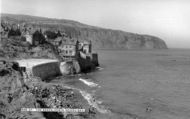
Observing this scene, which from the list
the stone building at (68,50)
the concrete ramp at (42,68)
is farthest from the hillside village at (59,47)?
the concrete ramp at (42,68)

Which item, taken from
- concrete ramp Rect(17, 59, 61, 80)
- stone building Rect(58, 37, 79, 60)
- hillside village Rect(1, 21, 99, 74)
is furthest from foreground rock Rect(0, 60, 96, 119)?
stone building Rect(58, 37, 79, 60)

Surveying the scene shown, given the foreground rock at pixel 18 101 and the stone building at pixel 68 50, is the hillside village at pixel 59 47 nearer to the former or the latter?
the stone building at pixel 68 50

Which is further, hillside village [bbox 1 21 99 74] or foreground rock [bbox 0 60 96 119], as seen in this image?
hillside village [bbox 1 21 99 74]

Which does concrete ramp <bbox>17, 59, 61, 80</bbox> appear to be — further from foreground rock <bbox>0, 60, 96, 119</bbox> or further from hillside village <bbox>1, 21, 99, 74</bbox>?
foreground rock <bbox>0, 60, 96, 119</bbox>

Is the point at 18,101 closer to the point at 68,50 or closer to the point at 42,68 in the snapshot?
the point at 42,68

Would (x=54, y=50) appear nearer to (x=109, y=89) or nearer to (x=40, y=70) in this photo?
(x=40, y=70)

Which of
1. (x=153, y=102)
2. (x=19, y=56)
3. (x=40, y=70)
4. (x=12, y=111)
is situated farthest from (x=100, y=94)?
(x=19, y=56)

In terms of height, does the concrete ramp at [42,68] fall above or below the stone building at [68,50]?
below

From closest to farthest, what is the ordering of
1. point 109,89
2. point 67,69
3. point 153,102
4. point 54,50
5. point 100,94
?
point 153,102
point 100,94
point 109,89
point 67,69
point 54,50

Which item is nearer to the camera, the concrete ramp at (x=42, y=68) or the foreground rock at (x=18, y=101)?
the foreground rock at (x=18, y=101)

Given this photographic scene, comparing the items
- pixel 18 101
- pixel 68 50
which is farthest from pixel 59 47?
pixel 18 101

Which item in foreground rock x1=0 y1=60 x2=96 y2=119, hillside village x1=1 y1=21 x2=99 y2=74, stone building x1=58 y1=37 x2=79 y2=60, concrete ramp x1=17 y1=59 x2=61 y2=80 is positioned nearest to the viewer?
foreground rock x1=0 y1=60 x2=96 y2=119
